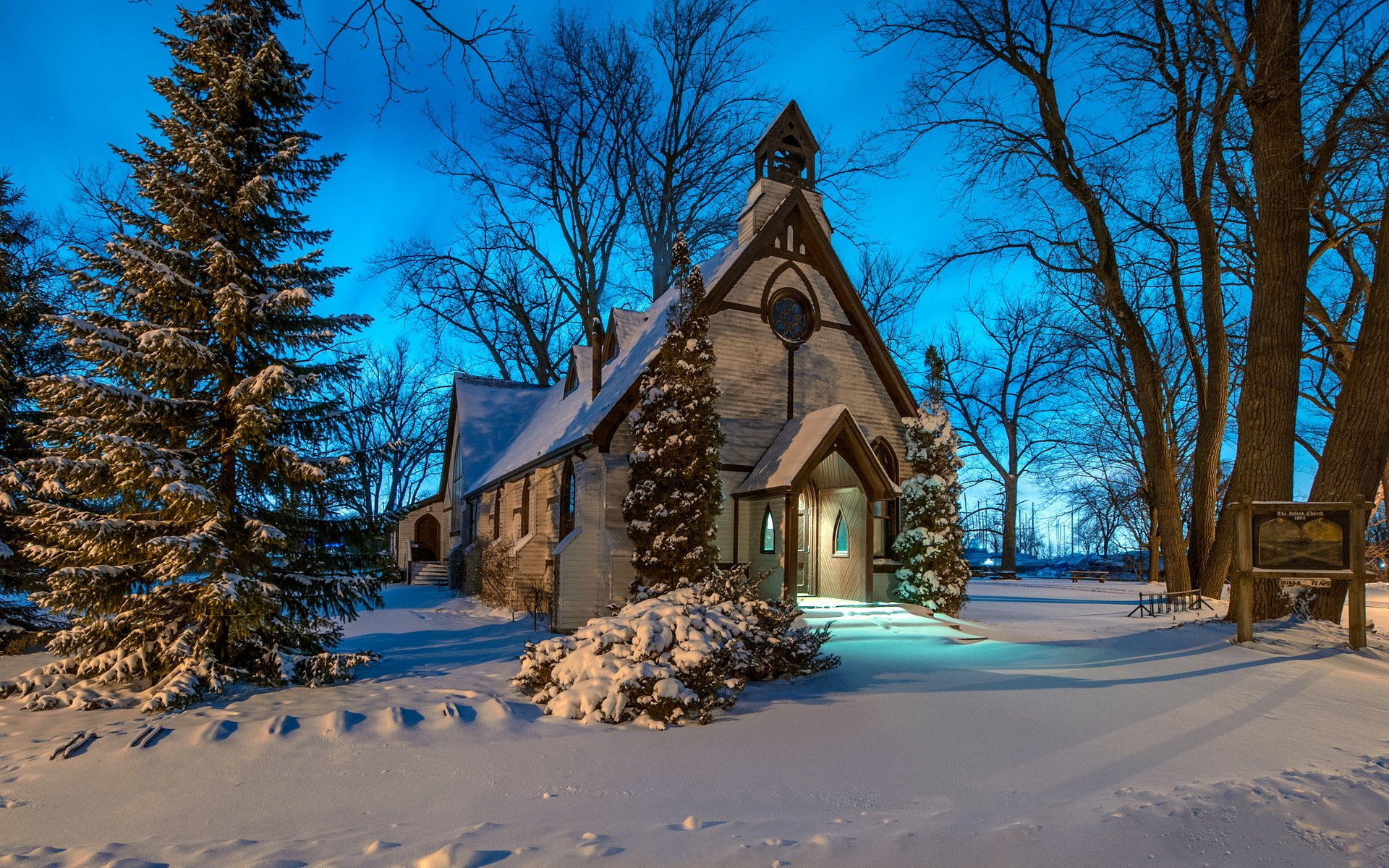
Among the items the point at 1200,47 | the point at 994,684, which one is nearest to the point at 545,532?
the point at 994,684

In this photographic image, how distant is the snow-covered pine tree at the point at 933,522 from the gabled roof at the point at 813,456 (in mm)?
1584

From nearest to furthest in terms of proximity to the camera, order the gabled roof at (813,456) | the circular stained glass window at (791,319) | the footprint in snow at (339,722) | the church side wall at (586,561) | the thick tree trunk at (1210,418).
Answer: the footprint in snow at (339,722)
the gabled roof at (813,456)
the church side wall at (586,561)
the circular stained glass window at (791,319)
the thick tree trunk at (1210,418)

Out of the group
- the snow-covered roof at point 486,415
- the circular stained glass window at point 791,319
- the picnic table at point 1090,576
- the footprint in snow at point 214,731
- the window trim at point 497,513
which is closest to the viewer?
the footprint in snow at point 214,731

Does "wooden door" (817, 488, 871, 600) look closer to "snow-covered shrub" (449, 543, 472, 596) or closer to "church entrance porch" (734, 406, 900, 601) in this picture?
"church entrance porch" (734, 406, 900, 601)

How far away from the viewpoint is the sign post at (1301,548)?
10.4 m

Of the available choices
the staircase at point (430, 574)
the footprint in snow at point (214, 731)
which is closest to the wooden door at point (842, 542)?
the footprint in snow at point (214, 731)

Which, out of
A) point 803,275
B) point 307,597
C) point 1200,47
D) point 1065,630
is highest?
point 1200,47

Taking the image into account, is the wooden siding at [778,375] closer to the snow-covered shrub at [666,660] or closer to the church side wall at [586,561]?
the church side wall at [586,561]

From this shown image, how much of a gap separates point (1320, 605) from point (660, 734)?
11070 mm

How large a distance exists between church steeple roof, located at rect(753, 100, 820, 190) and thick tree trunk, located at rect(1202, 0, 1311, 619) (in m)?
8.91

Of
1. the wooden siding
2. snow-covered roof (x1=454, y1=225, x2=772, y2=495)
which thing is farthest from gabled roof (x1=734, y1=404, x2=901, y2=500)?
snow-covered roof (x1=454, y1=225, x2=772, y2=495)

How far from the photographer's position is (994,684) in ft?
29.1

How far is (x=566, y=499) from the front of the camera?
17.6 metres

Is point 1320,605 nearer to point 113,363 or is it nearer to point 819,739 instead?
point 819,739
